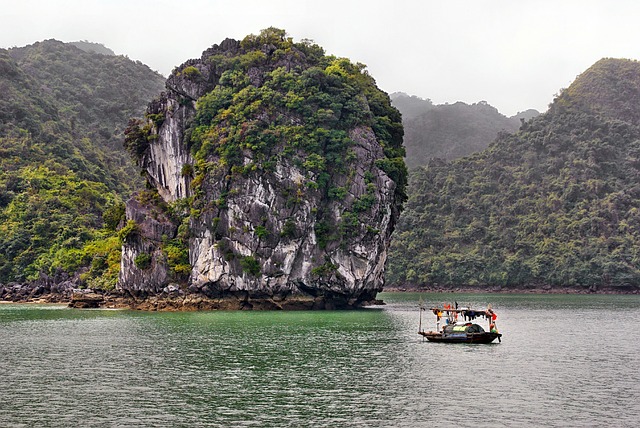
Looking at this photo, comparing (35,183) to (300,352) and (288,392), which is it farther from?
(288,392)

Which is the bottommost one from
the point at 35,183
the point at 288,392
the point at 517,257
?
the point at 288,392

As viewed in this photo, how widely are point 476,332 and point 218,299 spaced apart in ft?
107

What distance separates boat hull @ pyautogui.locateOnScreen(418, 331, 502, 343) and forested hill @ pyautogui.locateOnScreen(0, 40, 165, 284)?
161ft

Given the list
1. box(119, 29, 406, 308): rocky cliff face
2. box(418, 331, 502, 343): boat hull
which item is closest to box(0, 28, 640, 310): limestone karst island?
box(119, 29, 406, 308): rocky cliff face

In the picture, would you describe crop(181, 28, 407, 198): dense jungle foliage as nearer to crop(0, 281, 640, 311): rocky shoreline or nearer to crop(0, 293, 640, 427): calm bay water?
crop(0, 281, 640, 311): rocky shoreline

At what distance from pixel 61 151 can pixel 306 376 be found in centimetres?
9383

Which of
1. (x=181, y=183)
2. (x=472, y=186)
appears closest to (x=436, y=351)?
(x=181, y=183)

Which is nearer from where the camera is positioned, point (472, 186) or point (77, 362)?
point (77, 362)

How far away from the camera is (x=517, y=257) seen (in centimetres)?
12712

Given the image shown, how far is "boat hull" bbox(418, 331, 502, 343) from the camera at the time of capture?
44812mm

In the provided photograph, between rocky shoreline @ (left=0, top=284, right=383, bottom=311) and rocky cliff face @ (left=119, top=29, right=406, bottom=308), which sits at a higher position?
rocky cliff face @ (left=119, top=29, right=406, bottom=308)

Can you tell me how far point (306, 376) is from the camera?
104ft

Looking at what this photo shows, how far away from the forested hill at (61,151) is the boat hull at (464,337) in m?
49.0

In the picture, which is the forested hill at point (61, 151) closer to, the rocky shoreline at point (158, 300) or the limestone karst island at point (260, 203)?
the limestone karst island at point (260, 203)
